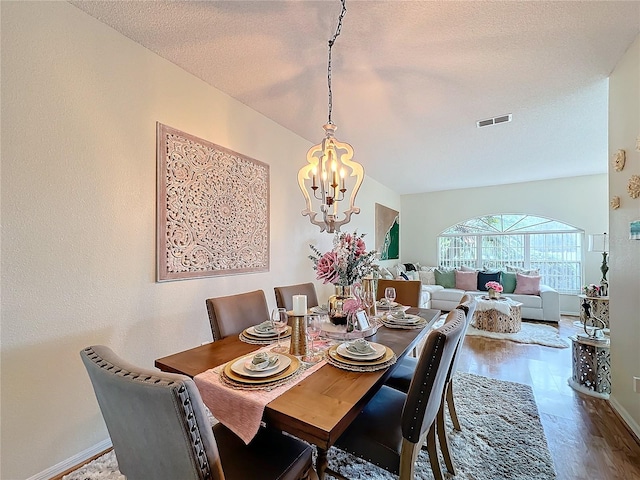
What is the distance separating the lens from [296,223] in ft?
11.4

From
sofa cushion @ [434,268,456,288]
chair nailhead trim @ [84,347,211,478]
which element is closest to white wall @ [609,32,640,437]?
chair nailhead trim @ [84,347,211,478]

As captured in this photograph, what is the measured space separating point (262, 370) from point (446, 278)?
5.54 meters

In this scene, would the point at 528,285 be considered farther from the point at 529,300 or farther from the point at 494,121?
the point at 494,121

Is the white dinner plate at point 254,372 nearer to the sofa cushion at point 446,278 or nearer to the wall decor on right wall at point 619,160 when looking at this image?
the wall decor on right wall at point 619,160

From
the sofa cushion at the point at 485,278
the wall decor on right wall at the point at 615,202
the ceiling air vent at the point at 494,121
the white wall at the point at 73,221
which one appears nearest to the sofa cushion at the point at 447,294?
the sofa cushion at the point at 485,278

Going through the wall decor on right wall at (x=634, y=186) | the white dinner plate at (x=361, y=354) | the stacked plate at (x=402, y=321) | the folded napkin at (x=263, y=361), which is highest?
the wall decor on right wall at (x=634, y=186)

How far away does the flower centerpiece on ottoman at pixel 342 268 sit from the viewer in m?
1.76

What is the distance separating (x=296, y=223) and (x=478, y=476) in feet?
8.80

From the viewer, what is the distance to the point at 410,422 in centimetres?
110

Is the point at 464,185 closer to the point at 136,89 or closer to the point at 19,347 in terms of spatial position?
the point at 136,89

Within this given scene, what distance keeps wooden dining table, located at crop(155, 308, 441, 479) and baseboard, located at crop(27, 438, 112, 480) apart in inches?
40.3

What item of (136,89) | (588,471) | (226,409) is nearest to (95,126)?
(136,89)

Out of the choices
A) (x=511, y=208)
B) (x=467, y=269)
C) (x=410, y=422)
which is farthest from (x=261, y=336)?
(x=511, y=208)

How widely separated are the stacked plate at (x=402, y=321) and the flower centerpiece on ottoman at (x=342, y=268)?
36cm
